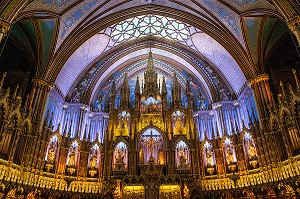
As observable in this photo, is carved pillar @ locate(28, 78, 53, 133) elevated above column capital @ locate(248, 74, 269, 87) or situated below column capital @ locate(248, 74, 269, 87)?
below

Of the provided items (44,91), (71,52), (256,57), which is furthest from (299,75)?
(44,91)

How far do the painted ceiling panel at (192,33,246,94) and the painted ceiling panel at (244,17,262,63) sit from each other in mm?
1964

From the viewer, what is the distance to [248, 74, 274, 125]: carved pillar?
A: 56.5 ft

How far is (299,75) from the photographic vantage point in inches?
794

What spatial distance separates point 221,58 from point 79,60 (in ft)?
41.7

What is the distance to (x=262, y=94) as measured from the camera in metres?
17.7

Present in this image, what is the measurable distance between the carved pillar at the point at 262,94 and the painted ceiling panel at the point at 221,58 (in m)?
2.13

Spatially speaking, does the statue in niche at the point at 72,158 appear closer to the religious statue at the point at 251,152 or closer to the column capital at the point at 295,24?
the religious statue at the point at 251,152

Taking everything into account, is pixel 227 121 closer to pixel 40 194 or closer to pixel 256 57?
pixel 256 57

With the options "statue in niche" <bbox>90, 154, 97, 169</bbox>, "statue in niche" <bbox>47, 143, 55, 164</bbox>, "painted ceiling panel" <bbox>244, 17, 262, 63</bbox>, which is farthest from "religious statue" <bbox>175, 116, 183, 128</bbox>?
"statue in niche" <bbox>47, 143, 55, 164</bbox>

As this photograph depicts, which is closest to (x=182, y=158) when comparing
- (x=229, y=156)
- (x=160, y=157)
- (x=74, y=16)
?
(x=160, y=157)

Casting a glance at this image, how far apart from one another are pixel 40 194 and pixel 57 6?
12.8 meters

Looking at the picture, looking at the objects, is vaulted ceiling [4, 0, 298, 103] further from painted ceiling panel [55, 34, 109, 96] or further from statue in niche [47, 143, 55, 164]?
statue in niche [47, 143, 55, 164]

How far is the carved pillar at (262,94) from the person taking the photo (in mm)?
17219
